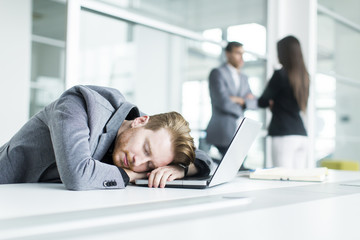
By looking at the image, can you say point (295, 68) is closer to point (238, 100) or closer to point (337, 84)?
point (238, 100)

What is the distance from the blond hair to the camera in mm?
1149

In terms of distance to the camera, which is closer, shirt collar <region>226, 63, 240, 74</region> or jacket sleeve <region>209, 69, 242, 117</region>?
jacket sleeve <region>209, 69, 242, 117</region>

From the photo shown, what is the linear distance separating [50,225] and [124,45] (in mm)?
5016

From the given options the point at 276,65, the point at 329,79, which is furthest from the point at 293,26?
the point at 329,79

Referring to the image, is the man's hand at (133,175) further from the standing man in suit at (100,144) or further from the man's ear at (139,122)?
the man's ear at (139,122)

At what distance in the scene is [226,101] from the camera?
3.01 m

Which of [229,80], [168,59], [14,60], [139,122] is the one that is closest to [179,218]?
[139,122]

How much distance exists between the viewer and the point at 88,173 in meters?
0.90

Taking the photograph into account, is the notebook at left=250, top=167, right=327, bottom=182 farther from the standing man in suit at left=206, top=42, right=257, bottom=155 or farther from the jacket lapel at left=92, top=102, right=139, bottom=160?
the standing man in suit at left=206, top=42, right=257, bottom=155

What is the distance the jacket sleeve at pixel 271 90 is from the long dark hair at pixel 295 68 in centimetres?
9

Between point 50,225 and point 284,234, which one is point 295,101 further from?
point 50,225

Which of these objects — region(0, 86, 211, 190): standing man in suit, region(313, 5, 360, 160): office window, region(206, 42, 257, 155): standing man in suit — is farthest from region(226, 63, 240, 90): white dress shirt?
region(0, 86, 211, 190): standing man in suit

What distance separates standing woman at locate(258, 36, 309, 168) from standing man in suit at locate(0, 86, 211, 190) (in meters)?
1.69

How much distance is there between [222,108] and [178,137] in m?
1.90
